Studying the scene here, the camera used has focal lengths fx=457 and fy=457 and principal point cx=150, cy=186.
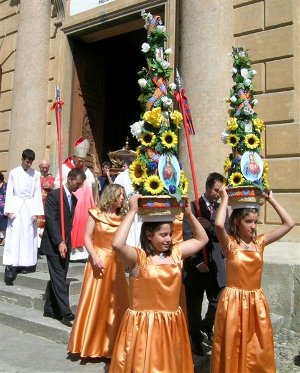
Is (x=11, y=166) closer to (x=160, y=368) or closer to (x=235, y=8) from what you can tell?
(x=235, y=8)

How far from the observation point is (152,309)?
328 cm

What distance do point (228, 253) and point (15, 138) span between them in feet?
24.8

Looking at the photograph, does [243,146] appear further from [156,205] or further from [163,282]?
[163,282]

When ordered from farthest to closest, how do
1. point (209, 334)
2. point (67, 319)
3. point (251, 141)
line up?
point (67, 319)
point (209, 334)
point (251, 141)

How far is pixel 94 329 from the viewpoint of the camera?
180 inches

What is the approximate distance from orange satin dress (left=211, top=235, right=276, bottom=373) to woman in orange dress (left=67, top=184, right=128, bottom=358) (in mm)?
1278

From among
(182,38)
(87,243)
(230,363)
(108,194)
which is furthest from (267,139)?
(230,363)

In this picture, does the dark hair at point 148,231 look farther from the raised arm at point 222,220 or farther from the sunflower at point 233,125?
the sunflower at point 233,125

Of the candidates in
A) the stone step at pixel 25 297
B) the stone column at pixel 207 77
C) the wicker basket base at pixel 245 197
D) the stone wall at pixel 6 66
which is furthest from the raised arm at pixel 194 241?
the stone wall at pixel 6 66

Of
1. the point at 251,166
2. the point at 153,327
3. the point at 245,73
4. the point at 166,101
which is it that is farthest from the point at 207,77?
the point at 153,327

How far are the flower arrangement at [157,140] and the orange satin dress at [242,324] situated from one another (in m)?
0.88

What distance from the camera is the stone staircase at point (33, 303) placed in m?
5.23

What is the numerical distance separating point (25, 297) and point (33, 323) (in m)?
0.81

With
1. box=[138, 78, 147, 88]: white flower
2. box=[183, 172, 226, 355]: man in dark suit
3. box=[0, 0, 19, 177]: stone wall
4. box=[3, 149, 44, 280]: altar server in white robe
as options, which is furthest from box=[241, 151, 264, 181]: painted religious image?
box=[0, 0, 19, 177]: stone wall
